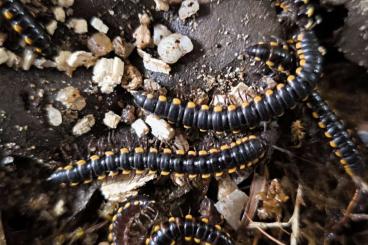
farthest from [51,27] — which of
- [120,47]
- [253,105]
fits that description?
[253,105]

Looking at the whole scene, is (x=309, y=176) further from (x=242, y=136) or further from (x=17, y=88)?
(x=17, y=88)

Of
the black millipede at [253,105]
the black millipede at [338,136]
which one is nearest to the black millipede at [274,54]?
the black millipede at [253,105]

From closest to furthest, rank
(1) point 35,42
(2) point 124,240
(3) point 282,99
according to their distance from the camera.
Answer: (1) point 35,42
(3) point 282,99
(2) point 124,240

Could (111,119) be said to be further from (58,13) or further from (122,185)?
(58,13)

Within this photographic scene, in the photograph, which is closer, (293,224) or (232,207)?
(293,224)

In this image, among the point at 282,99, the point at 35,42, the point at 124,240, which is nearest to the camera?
the point at 35,42

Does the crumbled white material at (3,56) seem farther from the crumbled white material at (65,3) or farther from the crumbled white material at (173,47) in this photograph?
the crumbled white material at (173,47)

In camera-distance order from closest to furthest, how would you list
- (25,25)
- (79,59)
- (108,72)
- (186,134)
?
(25,25)
(79,59)
(108,72)
(186,134)

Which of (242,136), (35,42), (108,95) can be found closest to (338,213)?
(242,136)
